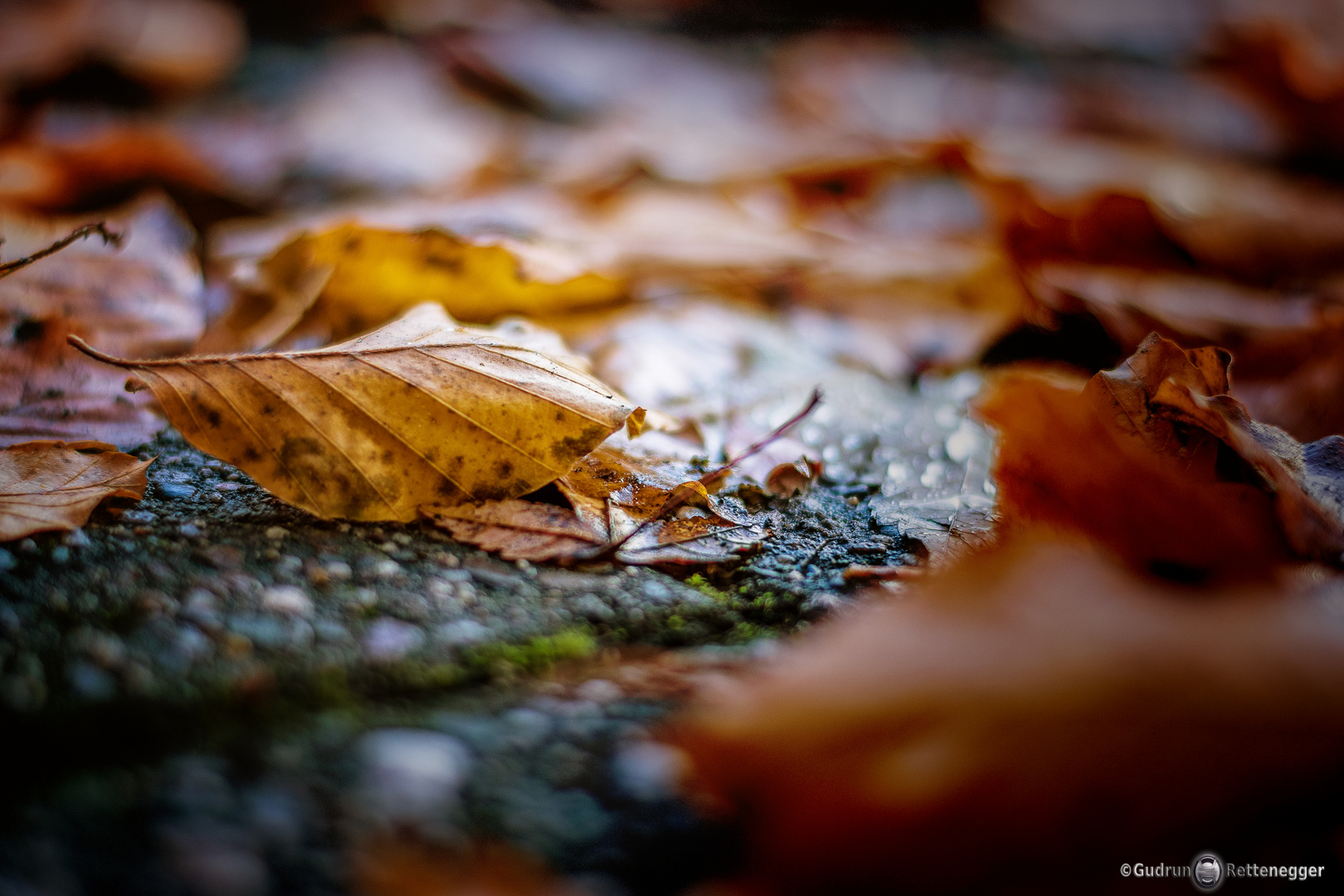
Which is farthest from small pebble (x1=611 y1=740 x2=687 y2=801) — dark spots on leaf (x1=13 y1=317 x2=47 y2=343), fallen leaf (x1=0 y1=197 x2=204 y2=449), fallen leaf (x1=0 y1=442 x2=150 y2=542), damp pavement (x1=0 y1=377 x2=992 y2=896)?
dark spots on leaf (x1=13 y1=317 x2=47 y2=343)

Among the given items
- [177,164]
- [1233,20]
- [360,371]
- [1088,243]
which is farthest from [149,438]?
[1233,20]

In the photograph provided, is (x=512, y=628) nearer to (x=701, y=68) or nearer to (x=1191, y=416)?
(x=1191, y=416)

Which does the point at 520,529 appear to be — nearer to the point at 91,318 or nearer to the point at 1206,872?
the point at 1206,872

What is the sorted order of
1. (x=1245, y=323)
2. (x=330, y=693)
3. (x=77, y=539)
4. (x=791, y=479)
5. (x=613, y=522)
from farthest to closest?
(x=1245, y=323), (x=791, y=479), (x=613, y=522), (x=77, y=539), (x=330, y=693)

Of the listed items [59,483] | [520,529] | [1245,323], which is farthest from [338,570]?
[1245,323]

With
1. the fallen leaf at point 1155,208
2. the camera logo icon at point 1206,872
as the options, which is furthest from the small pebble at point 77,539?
A: the fallen leaf at point 1155,208
